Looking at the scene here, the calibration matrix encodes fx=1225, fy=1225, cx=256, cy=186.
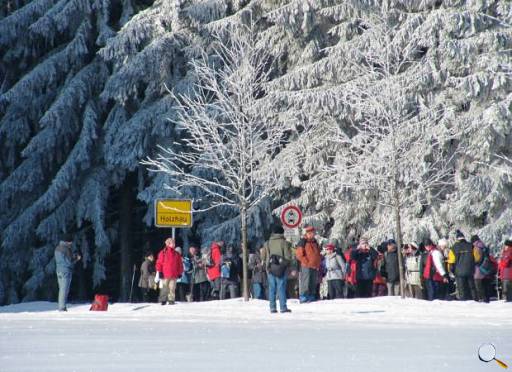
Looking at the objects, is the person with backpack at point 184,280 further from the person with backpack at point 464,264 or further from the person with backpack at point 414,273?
the person with backpack at point 464,264

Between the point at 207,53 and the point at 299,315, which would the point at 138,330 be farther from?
the point at 207,53

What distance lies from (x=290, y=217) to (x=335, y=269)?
5.55ft

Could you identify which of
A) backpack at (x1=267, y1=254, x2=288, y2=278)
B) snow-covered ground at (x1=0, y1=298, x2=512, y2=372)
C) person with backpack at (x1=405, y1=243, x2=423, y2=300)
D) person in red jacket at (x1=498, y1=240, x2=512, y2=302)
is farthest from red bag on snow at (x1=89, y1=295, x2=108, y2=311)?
person in red jacket at (x1=498, y1=240, x2=512, y2=302)

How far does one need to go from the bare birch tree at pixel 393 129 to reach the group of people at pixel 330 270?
1945 mm

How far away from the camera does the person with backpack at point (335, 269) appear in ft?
95.1

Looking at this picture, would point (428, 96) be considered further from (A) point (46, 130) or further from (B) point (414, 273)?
(A) point (46, 130)

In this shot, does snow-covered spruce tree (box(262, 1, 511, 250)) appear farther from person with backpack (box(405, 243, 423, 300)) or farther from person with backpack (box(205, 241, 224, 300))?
person with backpack (box(205, 241, 224, 300))

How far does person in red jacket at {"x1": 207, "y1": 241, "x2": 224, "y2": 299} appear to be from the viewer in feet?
103

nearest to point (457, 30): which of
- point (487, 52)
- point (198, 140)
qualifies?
point (487, 52)

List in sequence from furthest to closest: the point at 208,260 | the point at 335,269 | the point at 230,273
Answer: the point at 208,260 → the point at 230,273 → the point at 335,269

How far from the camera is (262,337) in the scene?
18172 mm

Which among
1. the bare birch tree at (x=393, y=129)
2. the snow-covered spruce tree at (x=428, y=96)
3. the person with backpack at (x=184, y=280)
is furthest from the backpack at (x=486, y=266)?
the person with backpack at (x=184, y=280)

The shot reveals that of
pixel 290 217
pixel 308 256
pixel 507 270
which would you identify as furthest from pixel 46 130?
pixel 507 270

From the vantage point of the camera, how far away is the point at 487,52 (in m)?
31.8
